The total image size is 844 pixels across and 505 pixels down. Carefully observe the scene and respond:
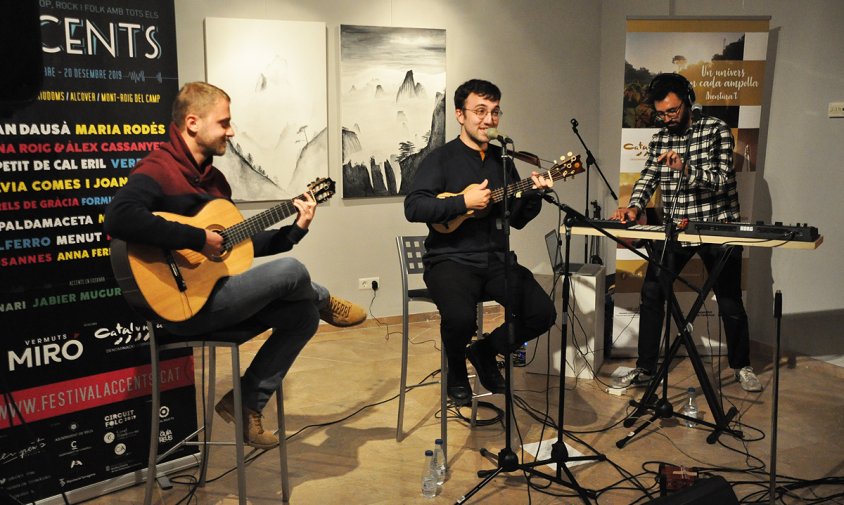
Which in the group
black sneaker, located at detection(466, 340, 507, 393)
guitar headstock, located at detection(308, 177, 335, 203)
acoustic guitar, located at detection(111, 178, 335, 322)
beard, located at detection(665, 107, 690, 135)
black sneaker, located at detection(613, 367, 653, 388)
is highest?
beard, located at detection(665, 107, 690, 135)

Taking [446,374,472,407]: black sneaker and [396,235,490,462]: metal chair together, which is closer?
[446,374,472,407]: black sneaker

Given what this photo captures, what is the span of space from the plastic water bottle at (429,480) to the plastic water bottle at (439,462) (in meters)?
0.02

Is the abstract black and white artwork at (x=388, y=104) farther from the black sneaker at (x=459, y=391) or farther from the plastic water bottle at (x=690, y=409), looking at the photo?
the plastic water bottle at (x=690, y=409)

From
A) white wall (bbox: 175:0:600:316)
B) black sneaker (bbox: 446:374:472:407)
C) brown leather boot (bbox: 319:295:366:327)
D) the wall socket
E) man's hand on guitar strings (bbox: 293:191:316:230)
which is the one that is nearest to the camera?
man's hand on guitar strings (bbox: 293:191:316:230)

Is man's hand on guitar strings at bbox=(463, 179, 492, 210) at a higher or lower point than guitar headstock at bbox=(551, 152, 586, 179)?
lower

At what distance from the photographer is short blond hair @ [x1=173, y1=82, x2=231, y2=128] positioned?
284 cm

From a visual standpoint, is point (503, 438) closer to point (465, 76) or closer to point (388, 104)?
point (388, 104)

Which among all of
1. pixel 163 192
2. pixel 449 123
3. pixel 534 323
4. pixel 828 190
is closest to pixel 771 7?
pixel 828 190

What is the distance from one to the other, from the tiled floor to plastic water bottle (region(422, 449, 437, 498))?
0.12 feet

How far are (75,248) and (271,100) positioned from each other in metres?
2.42

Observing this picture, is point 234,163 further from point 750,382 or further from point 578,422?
point 750,382

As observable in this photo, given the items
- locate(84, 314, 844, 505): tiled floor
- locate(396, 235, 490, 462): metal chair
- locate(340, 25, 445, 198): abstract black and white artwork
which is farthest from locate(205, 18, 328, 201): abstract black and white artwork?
locate(396, 235, 490, 462): metal chair

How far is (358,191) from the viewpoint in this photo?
556 cm

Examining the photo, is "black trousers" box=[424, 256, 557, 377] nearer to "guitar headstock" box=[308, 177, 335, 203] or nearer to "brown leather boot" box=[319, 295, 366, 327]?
"brown leather boot" box=[319, 295, 366, 327]
